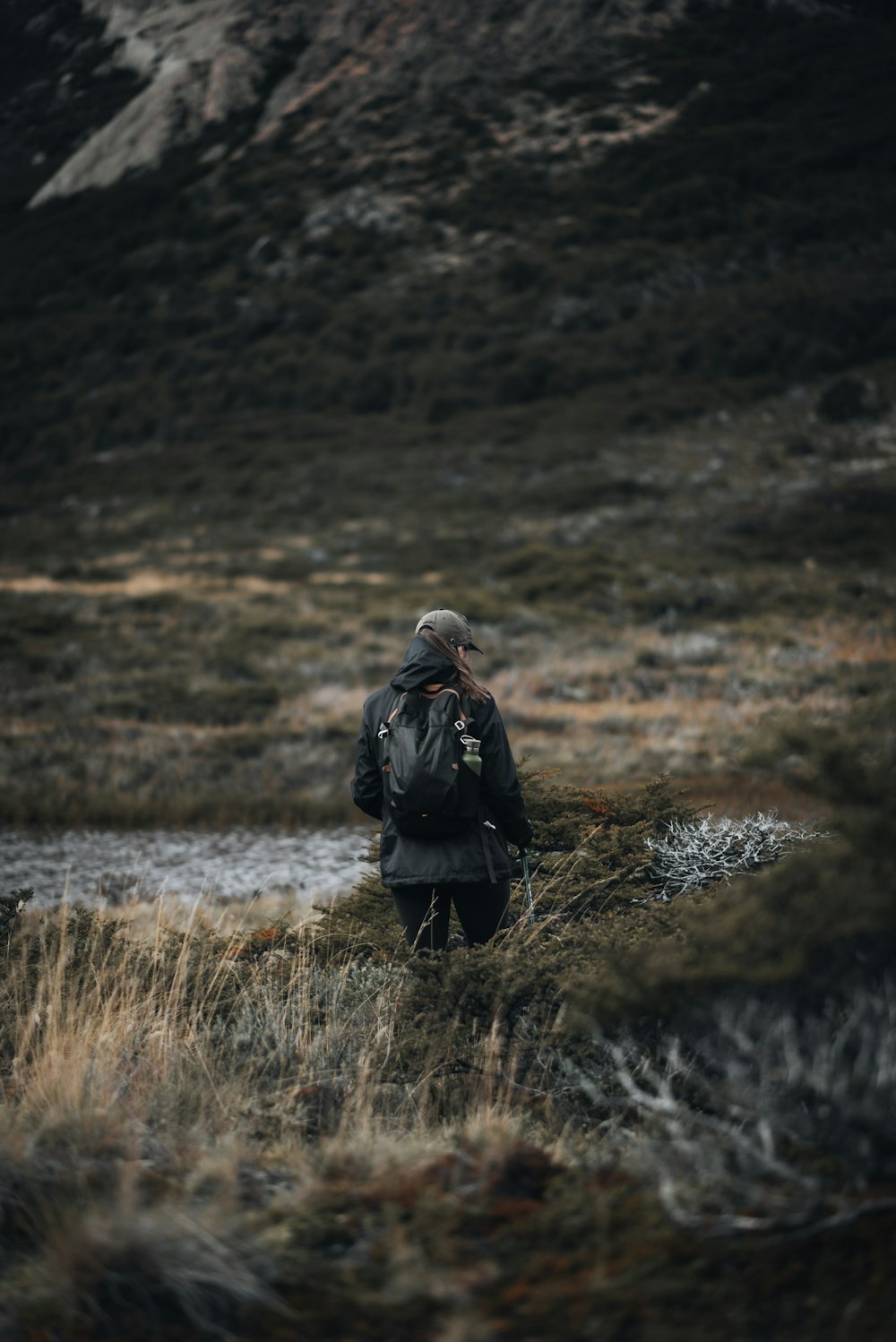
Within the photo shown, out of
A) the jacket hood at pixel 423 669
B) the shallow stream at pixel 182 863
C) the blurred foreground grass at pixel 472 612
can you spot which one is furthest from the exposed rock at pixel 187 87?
the jacket hood at pixel 423 669

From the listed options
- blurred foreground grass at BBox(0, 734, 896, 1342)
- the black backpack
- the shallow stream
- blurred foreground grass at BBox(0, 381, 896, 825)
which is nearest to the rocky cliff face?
blurred foreground grass at BBox(0, 381, 896, 825)

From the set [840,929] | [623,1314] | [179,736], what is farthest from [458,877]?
[179,736]

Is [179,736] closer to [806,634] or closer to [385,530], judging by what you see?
[806,634]

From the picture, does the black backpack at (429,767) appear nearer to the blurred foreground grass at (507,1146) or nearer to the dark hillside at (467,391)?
the blurred foreground grass at (507,1146)

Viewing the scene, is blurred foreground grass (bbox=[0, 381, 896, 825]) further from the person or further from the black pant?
the black pant

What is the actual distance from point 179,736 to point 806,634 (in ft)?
41.3

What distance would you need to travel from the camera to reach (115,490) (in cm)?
4141

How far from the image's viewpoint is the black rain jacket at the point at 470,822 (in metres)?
3.94

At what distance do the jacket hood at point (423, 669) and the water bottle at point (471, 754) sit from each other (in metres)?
0.27

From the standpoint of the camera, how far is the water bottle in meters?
3.85

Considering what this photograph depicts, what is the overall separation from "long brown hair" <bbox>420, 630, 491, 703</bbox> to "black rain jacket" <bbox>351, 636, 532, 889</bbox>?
0.02m

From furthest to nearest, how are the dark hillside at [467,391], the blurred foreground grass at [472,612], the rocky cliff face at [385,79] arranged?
the rocky cliff face at [385,79]
the dark hillside at [467,391]
the blurred foreground grass at [472,612]

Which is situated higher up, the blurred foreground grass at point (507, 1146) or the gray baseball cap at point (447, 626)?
the gray baseball cap at point (447, 626)

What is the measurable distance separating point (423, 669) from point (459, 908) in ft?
3.50
